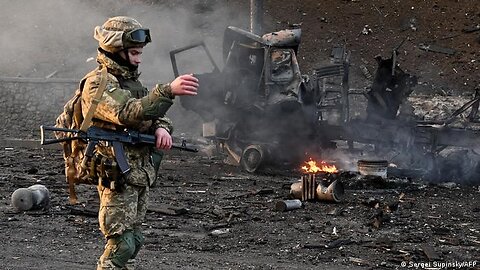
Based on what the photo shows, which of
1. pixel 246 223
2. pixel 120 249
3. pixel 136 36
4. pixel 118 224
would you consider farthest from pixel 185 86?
pixel 246 223

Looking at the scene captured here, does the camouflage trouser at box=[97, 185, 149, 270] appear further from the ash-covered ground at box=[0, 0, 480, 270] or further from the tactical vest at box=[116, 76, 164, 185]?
the ash-covered ground at box=[0, 0, 480, 270]

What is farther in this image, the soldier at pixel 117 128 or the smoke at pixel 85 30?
the smoke at pixel 85 30

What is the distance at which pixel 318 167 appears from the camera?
1330cm

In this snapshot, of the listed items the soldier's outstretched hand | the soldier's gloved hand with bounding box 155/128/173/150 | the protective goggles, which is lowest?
the soldier's gloved hand with bounding box 155/128/173/150

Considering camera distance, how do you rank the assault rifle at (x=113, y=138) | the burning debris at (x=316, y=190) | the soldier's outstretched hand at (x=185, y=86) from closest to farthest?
the soldier's outstretched hand at (x=185, y=86) < the assault rifle at (x=113, y=138) < the burning debris at (x=316, y=190)

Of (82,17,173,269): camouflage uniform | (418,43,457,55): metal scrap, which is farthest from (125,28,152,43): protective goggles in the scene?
(418,43,457,55): metal scrap

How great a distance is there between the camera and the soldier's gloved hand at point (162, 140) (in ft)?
17.8

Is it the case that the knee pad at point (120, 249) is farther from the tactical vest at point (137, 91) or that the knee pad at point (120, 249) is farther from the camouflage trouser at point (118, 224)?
the tactical vest at point (137, 91)

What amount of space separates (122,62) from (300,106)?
26.8 ft

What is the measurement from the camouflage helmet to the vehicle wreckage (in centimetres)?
811

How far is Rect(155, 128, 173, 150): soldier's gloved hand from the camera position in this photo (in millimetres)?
5414

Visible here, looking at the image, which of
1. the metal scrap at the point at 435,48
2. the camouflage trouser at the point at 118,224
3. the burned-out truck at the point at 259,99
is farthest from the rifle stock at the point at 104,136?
the metal scrap at the point at 435,48

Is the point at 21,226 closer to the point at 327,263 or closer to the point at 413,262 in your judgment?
the point at 327,263

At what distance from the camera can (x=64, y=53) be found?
22984mm
